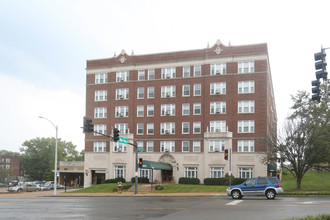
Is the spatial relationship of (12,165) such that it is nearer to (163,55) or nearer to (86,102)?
(86,102)

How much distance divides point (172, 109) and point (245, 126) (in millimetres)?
11140

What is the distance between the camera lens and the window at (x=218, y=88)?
55.8 m

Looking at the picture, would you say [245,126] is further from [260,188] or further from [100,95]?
[260,188]

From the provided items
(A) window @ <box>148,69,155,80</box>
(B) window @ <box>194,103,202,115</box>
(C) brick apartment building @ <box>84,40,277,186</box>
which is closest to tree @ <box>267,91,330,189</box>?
(C) brick apartment building @ <box>84,40,277,186</box>

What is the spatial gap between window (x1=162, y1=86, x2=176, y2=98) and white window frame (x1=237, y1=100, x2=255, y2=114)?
1007cm

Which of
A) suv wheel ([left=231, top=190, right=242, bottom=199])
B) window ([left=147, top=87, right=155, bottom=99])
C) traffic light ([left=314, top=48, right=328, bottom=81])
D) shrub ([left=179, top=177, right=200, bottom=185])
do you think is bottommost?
shrub ([left=179, top=177, right=200, bottom=185])

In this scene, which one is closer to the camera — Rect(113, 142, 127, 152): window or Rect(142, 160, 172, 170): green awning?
Rect(142, 160, 172, 170): green awning

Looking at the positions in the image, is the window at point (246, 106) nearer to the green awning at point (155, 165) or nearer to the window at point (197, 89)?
the window at point (197, 89)

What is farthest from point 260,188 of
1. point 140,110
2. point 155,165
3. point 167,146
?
point 140,110

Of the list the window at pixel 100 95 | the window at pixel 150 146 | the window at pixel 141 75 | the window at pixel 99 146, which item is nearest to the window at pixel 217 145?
the window at pixel 150 146

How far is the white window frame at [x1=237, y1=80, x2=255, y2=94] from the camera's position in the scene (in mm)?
54191

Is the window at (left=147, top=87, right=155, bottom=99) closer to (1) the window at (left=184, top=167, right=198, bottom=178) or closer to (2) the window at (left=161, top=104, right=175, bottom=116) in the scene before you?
(2) the window at (left=161, top=104, right=175, bottom=116)

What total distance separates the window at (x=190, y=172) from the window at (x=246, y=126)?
8.53 meters

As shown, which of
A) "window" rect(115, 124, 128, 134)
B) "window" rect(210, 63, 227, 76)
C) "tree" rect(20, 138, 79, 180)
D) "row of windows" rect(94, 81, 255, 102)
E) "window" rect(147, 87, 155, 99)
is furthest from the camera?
"tree" rect(20, 138, 79, 180)
